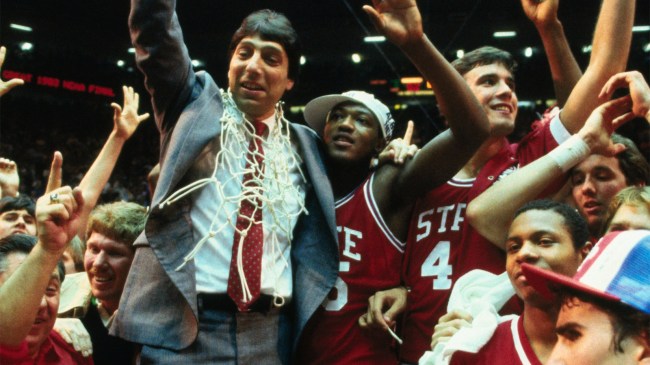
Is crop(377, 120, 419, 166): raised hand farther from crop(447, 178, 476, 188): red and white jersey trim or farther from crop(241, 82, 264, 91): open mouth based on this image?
crop(241, 82, 264, 91): open mouth

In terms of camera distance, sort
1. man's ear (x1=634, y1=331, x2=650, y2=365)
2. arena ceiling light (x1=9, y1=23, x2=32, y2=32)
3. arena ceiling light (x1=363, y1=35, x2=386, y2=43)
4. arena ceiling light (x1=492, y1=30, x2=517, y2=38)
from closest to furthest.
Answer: man's ear (x1=634, y1=331, x2=650, y2=365), arena ceiling light (x1=9, y1=23, x2=32, y2=32), arena ceiling light (x1=492, y1=30, x2=517, y2=38), arena ceiling light (x1=363, y1=35, x2=386, y2=43)

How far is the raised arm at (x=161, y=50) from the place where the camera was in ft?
7.38

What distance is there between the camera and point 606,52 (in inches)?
102

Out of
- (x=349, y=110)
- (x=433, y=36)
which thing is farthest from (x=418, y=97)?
(x=349, y=110)

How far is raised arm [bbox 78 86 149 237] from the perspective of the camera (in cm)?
249

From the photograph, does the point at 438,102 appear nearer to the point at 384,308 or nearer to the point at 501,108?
the point at 501,108

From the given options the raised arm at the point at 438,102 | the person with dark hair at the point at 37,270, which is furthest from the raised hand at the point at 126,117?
the raised arm at the point at 438,102

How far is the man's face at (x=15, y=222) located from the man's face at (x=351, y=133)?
1.59 metres

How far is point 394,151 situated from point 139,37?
103cm

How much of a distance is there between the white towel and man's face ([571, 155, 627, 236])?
0.63 metres

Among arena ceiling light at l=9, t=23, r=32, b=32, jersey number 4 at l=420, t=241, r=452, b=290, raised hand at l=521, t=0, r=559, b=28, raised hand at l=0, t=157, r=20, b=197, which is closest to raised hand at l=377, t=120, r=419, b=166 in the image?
jersey number 4 at l=420, t=241, r=452, b=290

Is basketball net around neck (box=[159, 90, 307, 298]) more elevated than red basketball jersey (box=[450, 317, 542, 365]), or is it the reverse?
basketball net around neck (box=[159, 90, 307, 298])

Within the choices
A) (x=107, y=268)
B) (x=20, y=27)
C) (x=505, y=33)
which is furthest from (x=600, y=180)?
(x=20, y=27)

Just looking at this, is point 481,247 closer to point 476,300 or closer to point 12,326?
point 476,300
